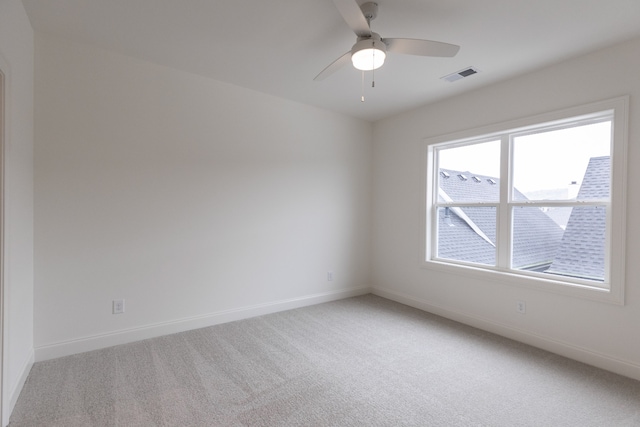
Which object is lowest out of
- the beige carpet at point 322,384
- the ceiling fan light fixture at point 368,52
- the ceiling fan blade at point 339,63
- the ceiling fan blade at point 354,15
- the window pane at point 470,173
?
the beige carpet at point 322,384

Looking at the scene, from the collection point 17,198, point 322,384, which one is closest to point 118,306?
point 17,198

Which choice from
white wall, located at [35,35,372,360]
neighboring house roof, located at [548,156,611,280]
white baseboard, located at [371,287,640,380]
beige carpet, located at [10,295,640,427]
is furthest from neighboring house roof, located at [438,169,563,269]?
white wall, located at [35,35,372,360]

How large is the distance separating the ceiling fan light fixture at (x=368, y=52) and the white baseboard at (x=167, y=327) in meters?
2.88

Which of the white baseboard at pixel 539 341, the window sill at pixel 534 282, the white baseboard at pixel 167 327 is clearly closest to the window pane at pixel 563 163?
the window sill at pixel 534 282

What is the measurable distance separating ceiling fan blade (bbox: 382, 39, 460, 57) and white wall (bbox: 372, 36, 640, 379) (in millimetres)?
1479

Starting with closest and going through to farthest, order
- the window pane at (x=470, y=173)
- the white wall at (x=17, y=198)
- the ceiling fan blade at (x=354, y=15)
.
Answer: the ceiling fan blade at (x=354, y=15), the white wall at (x=17, y=198), the window pane at (x=470, y=173)

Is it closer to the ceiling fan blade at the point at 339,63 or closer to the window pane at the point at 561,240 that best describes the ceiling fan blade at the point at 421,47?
the ceiling fan blade at the point at 339,63

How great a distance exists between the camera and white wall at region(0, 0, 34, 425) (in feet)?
6.01

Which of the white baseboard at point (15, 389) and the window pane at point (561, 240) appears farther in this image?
the window pane at point (561, 240)

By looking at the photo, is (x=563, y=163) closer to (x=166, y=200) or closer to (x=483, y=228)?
(x=483, y=228)

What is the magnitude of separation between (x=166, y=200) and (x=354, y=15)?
2.41 meters

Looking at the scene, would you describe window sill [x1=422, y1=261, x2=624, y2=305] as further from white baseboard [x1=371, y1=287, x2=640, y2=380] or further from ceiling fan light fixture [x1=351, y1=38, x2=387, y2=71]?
ceiling fan light fixture [x1=351, y1=38, x2=387, y2=71]

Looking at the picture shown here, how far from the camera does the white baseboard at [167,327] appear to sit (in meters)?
2.57

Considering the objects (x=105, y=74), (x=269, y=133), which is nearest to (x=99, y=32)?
(x=105, y=74)
